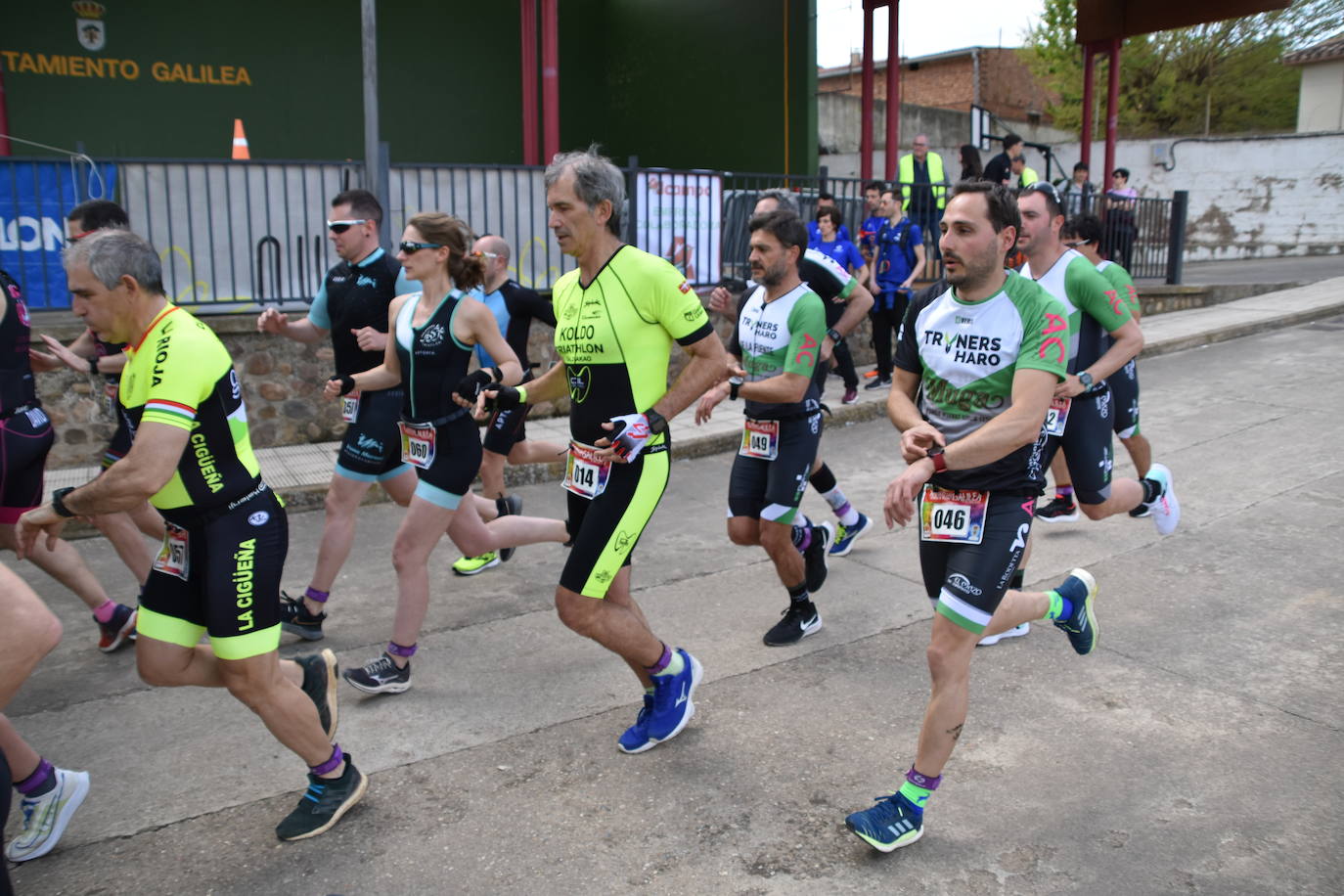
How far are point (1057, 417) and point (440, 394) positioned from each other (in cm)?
296

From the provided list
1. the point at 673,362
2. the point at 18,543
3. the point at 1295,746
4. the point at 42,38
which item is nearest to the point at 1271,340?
the point at 673,362

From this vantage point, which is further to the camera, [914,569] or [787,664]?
[914,569]

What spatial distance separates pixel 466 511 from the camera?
5.06m

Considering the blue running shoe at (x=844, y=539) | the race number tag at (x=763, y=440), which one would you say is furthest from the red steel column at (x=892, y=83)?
the race number tag at (x=763, y=440)

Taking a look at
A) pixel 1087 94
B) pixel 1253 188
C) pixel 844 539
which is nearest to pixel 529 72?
pixel 844 539

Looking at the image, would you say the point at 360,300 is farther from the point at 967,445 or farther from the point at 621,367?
the point at 967,445

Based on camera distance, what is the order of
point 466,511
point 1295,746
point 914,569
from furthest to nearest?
point 914,569
point 466,511
point 1295,746

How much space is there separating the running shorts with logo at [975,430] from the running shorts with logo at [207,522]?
210cm

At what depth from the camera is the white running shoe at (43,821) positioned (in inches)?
128

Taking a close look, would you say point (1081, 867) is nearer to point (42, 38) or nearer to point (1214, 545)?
point (1214, 545)

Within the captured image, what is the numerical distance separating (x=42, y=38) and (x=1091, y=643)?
1442cm

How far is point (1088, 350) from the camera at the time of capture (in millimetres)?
5383

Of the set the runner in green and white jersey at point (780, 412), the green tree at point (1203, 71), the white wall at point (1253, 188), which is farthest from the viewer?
the green tree at point (1203, 71)

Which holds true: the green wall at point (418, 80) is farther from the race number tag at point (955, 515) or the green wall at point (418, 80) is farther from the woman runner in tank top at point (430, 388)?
the race number tag at point (955, 515)
